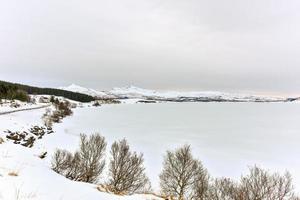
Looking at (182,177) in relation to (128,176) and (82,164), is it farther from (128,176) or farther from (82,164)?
(82,164)

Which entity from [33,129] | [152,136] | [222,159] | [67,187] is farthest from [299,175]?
[33,129]

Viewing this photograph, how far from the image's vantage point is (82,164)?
120 ft

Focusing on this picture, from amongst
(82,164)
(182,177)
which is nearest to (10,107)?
(82,164)

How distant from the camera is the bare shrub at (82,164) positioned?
31.2 metres

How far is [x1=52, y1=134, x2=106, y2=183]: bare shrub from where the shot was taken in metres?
31.2

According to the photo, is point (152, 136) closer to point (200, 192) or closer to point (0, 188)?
point (200, 192)

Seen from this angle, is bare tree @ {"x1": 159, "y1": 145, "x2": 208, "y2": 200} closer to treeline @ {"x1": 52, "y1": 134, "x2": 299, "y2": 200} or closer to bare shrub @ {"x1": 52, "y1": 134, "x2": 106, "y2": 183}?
treeline @ {"x1": 52, "y1": 134, "x2": 299, "y2": 200}

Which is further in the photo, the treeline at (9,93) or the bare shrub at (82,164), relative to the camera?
the treeline at (9,93)

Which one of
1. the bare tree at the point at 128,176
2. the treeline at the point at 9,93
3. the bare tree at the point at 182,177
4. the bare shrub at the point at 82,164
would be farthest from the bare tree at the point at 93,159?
the treeline at the point at 9,93

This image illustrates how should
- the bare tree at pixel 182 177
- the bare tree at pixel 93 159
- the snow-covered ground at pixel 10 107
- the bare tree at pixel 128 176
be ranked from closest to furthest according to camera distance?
1. the bare tree at pixel 182 177
2. the bare tree at pixel 128 176
3. the bare tree at pixel 93 159
4. the snow-covered ground at pixel 10 107

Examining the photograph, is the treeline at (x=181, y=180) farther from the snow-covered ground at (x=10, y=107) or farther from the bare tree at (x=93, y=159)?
the snow-covered ground at (x=10, y=107)

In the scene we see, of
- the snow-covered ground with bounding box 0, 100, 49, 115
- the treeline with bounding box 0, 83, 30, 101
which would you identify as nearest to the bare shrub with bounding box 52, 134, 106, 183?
the snow-covered ground with bounding box 0, 100, 49, 115

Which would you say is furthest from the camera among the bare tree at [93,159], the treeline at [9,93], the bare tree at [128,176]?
the treeline at [9,93]

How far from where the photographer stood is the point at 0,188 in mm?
5426
